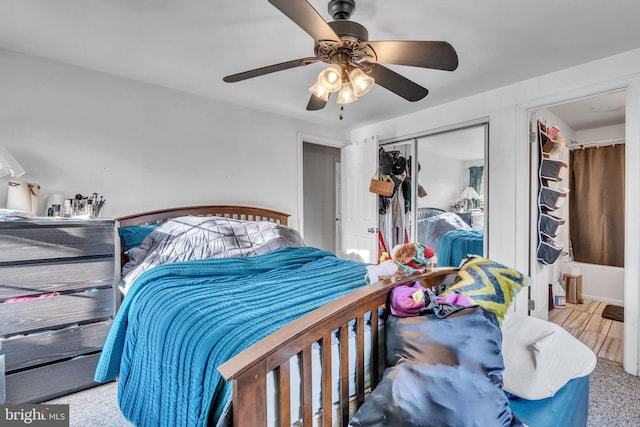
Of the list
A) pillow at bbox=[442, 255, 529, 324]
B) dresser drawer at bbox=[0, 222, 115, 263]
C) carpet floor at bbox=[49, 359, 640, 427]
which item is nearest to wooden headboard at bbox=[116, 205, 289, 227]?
dresser drawer at bbox=[0, 222, 115, 263]

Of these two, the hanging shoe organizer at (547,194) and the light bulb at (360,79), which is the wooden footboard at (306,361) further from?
the hanging shoe organizer at (547,194)

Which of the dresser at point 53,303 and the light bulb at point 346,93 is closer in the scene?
the light bulb at point 346,93

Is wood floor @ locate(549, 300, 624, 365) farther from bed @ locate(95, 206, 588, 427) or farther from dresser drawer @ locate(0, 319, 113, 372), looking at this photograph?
dresser drawer @ locate(0, 319, 113, 372)

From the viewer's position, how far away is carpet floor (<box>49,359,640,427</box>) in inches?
69.3

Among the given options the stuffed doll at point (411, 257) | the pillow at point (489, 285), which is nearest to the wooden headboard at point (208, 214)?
A: the stuffed doll at point (411, 257)

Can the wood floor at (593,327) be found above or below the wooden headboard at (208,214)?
below

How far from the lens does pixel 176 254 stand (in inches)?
90.4

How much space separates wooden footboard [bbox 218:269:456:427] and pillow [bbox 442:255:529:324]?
1.00ft

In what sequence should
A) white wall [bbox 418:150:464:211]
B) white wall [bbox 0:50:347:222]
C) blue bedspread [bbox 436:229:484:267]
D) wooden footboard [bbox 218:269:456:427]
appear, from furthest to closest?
white wall [bbox 418:150:464:211]
blue bedspread [bbox 436:229:484:267]
white wall [bbox 0:50:347:222]
wooden footboard [bbox 218:269:456:427]

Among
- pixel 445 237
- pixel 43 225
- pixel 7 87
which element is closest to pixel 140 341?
pixel 43 225

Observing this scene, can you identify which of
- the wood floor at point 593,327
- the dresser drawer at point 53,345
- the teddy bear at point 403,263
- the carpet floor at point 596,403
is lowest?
the carpet floor at point 596,403

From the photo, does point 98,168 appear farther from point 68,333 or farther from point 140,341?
point 140,341

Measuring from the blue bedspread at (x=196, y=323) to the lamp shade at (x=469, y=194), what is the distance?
5.73ft

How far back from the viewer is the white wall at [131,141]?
2289 millimetres
